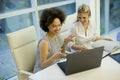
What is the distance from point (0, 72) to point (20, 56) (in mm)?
1053

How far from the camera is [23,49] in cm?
194

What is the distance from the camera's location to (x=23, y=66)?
1951mm

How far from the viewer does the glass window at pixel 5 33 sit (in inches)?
104

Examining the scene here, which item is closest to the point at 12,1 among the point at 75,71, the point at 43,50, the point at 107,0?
the point at 43,50

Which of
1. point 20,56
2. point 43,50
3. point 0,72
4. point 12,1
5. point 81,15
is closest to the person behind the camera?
point 43,50

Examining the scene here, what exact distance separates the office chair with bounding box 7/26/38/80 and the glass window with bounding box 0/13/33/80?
0.74 m

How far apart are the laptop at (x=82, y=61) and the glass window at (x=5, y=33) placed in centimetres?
138

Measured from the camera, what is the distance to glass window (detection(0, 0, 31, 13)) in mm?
2513

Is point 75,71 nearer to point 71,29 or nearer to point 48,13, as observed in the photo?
point 48,13

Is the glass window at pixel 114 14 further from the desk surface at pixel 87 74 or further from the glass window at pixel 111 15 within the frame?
the desk surface at pixel 87 74

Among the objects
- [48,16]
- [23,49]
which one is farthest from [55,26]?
[23,49]

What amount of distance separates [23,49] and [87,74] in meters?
0.74

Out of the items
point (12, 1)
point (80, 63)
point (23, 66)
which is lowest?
point (23, 66)

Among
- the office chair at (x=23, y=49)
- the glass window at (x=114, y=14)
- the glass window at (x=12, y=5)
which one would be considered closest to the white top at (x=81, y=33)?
the office chair at (x=23, y=49)
